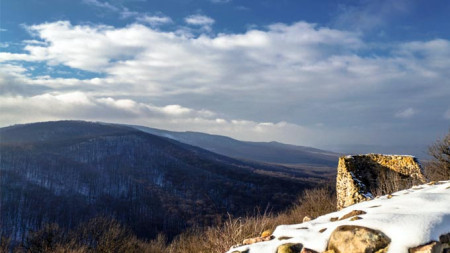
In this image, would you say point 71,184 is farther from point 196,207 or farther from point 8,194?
point 196,207

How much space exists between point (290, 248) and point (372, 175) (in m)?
12.6

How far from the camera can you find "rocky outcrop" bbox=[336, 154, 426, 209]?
50.6 ft

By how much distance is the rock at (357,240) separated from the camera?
5312 mm

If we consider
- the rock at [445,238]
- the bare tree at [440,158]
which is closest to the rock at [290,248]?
the rock at [445,238]

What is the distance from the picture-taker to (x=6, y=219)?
135 m

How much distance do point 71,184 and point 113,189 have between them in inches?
850

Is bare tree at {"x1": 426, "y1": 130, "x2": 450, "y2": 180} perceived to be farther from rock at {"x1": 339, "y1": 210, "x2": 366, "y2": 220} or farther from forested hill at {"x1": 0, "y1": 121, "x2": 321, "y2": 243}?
forested hill at {"x1": 0, "y1": 121, "x2": 321, "y2": 243}

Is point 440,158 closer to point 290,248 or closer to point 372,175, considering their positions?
point 372,175

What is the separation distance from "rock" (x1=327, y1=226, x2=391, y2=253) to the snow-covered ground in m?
0.11

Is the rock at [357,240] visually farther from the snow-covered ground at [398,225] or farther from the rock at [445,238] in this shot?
the rock at [445,238]

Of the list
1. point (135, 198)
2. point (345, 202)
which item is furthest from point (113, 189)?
point (345, 202)

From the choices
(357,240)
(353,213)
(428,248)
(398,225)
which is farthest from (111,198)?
(428,248)

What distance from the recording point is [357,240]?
18.0ft

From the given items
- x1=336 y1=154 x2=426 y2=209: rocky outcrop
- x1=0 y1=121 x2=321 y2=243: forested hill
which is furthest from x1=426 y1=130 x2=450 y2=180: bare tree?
x1=0 y1=121 x2=321 y2=243: forested hill
